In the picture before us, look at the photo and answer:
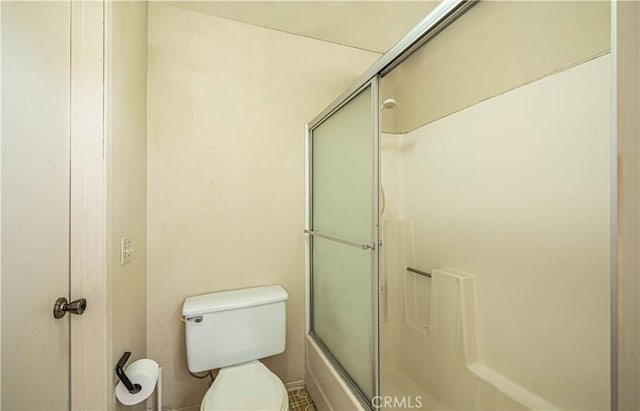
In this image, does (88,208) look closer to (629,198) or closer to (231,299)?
(231,299)

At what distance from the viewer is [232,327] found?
139cm

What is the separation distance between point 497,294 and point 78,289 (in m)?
1.81

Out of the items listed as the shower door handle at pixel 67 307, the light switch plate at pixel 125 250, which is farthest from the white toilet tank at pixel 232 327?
the shower door handle at pixel 67 307

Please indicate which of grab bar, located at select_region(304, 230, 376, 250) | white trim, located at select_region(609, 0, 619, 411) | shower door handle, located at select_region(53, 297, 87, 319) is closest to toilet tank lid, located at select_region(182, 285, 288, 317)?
grab bar, located at select_region(304, 230, 376, 250)

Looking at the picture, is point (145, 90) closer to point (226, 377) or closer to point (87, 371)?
point (87, 371)

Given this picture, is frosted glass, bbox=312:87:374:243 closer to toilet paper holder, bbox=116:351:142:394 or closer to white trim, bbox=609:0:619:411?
white trim, bbox=609:0:619:411

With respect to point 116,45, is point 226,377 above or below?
below

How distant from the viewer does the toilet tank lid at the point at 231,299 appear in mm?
1354

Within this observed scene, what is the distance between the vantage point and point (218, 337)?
1368 mm

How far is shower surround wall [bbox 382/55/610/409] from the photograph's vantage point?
1010mm

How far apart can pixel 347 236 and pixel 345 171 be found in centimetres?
34

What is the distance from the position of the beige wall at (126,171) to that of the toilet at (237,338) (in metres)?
0.27

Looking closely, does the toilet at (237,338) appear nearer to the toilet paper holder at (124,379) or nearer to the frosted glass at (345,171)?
the toilet paper holder at (124,379)

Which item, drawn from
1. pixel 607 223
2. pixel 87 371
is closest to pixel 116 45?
pixel 87 371
